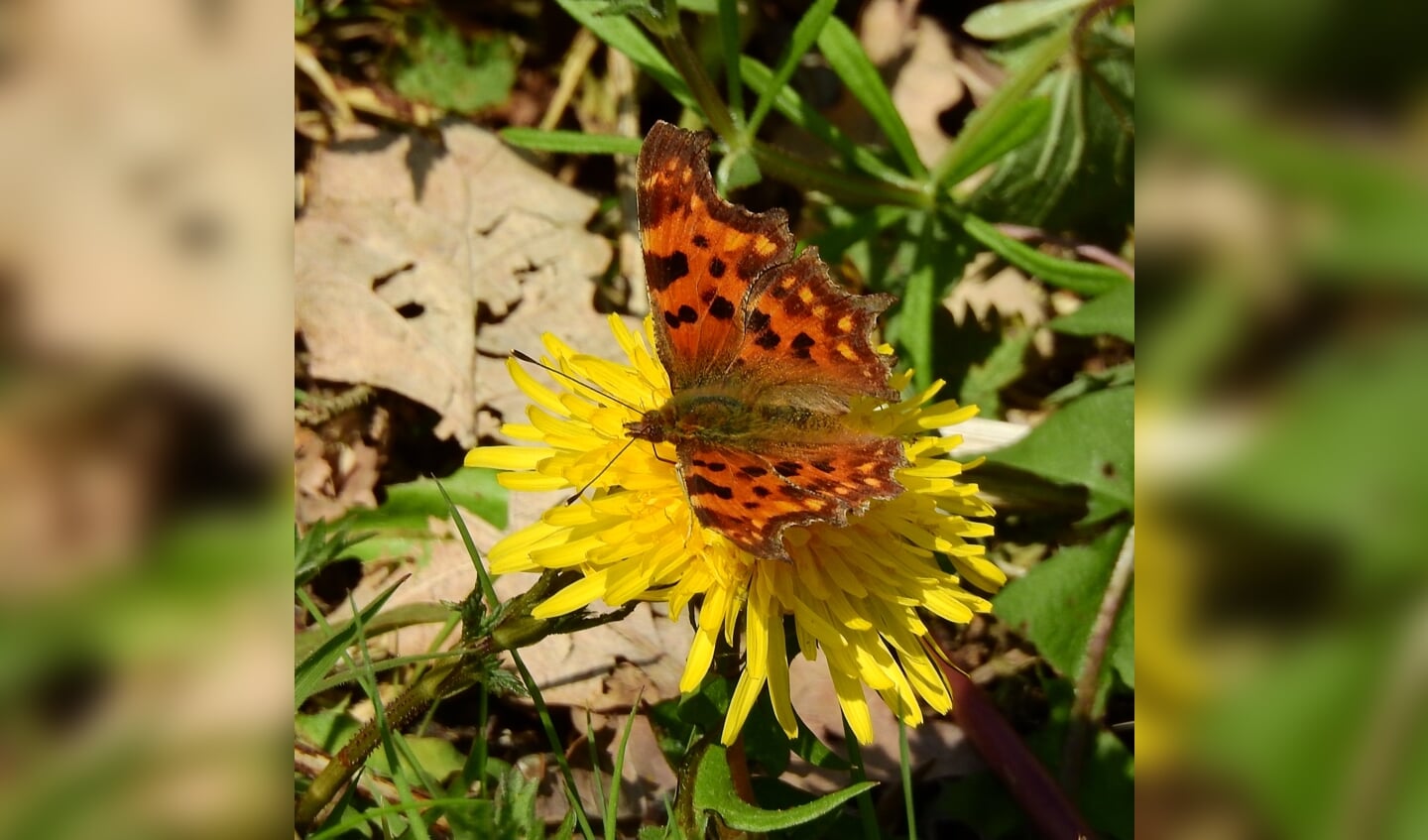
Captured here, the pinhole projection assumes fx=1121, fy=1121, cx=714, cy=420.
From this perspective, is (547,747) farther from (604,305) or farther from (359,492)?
(604,305)

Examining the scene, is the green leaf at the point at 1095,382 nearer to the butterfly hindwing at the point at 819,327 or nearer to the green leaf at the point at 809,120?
the green leaf at the point at 809,120

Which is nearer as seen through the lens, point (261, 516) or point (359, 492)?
point (261, 516)

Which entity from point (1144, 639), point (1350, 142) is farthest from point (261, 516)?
point (1350, 142)

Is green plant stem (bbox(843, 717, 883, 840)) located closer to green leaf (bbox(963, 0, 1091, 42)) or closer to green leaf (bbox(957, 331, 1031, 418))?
green leaf (bbox(957, 331, 1031, 418))

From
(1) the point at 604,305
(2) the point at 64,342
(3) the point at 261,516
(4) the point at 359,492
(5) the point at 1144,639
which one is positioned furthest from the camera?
(1) the point at 604,305

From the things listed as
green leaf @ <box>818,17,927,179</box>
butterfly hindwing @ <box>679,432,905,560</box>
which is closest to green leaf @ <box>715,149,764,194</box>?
green leaf @ <box>818,17,927,179</box>

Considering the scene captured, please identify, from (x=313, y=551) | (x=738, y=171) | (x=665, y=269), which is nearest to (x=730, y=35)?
(x=738, y=171)
